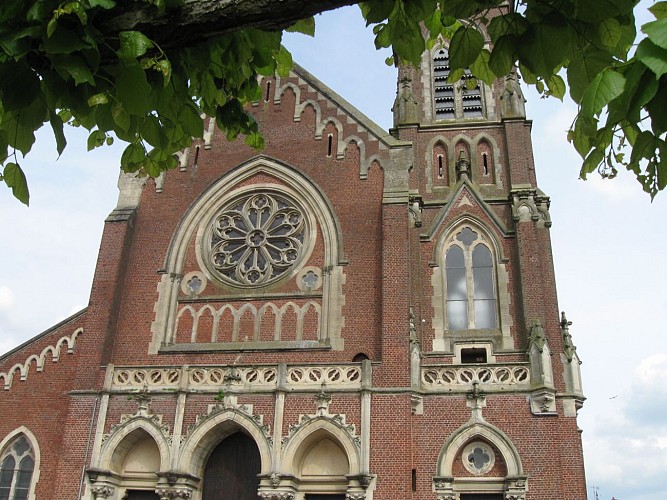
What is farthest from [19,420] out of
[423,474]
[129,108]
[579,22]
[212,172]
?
[579,22]

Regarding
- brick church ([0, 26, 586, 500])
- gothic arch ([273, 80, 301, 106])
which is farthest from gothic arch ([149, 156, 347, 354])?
gothic arch ([273, 80, 301, 106])

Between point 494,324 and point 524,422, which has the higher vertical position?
point 494,324

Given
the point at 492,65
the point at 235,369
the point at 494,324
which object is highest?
the point at 494,324

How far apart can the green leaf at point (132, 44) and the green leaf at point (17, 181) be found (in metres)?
1.16

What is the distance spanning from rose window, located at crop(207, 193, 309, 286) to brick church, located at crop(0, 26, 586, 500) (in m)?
0.06

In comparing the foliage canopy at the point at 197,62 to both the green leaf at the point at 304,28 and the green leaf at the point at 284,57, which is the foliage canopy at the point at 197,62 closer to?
the green leaf at the point at 304,28

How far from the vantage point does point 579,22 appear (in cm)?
358

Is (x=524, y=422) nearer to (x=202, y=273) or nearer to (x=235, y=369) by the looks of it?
(x=235, y=369)

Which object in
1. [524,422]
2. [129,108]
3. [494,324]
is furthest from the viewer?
[494,324]

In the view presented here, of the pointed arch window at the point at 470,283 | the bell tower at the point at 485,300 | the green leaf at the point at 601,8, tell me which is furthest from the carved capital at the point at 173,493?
the green leaf at the point at 601,8

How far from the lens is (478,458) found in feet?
53.5

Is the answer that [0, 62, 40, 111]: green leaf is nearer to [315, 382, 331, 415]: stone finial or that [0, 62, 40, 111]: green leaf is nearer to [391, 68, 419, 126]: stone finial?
[315, 382, 331, 415]: stone finial

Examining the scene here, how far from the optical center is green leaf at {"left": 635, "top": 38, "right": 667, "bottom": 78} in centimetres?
268

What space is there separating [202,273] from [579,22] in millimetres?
16977
